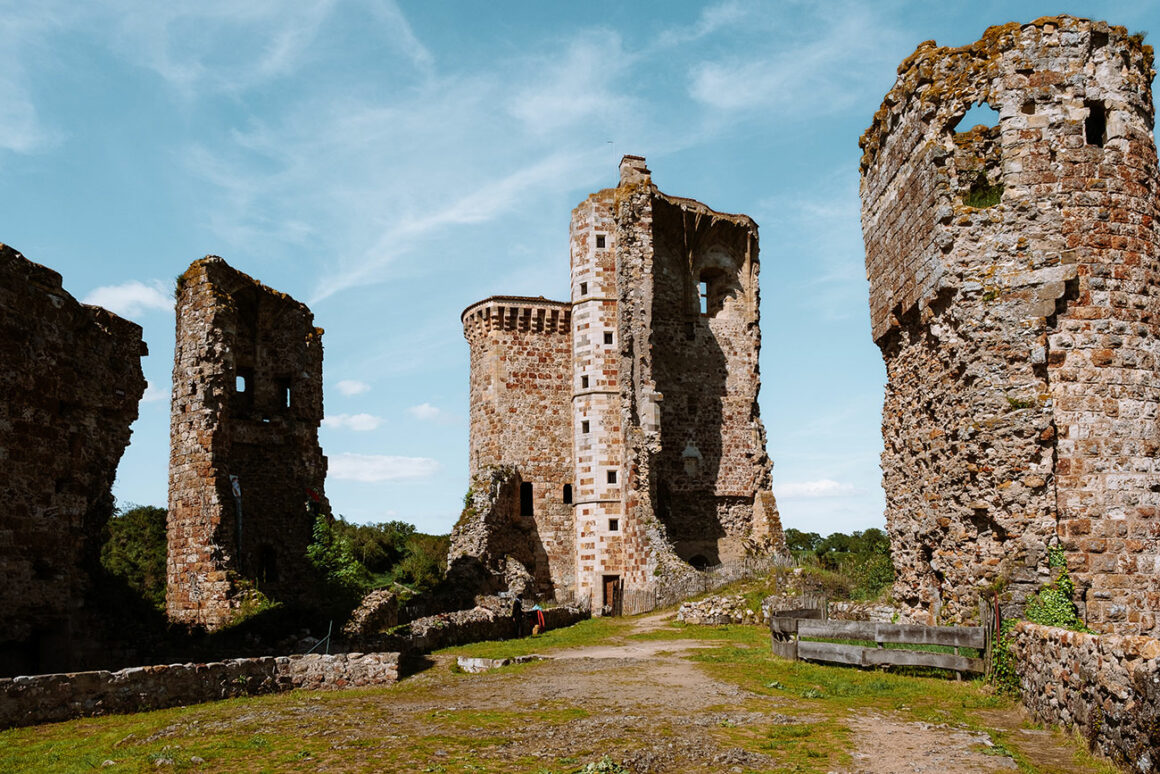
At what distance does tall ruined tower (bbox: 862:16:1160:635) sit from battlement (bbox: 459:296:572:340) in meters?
20.1

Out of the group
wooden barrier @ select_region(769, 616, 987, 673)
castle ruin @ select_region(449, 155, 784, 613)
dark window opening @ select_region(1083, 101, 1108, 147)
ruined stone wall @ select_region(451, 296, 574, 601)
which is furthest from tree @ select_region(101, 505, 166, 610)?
dark window opening @ select_region(1083, 101, 1108, 147)

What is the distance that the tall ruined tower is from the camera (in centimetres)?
979

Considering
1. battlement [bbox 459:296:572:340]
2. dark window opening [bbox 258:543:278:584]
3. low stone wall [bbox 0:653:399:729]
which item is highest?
battlement [bbox 459:296:572:340]

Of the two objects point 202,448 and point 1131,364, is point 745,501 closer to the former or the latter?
point 202,448

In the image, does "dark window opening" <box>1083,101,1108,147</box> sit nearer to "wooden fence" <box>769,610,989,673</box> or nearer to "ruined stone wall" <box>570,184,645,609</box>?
"wooden fence" <box>769,610,989,673</box>

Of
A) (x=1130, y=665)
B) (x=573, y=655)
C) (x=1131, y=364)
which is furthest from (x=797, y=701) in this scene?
(x=573, y=655)

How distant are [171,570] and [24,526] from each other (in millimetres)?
6825

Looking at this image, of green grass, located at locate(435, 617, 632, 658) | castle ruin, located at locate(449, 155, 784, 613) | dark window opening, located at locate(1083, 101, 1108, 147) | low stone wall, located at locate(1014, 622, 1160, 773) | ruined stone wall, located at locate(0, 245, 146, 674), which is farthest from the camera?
castle ruin, located at locate(449, 155, 784, 613)

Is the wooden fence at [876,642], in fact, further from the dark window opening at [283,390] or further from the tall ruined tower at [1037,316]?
the dark window opening at [283,390]

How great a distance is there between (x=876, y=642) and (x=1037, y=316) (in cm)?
446

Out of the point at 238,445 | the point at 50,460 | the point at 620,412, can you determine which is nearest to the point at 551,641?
the point at 238,445

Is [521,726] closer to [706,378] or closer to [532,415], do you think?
[532,415]

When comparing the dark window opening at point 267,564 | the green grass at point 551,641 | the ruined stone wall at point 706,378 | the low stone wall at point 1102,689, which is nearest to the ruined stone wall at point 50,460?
the green grass at point 551,641

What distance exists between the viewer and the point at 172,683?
10125 millimetres
